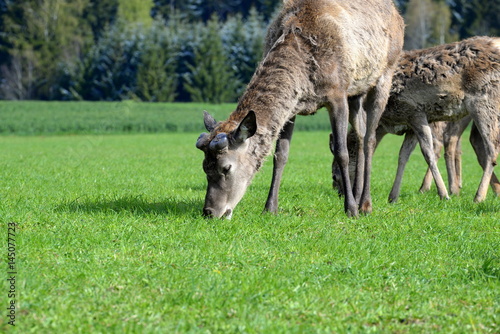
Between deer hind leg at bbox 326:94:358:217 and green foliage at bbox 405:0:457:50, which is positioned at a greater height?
deer hind leg at bbox 326:94:358:217

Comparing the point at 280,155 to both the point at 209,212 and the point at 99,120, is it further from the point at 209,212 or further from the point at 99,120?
the point at 99,120

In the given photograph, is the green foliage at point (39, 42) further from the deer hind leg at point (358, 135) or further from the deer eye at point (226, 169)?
the deer eye at point (226, 169)

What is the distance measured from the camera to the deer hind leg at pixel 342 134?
327 inches

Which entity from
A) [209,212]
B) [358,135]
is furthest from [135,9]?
[209,212]

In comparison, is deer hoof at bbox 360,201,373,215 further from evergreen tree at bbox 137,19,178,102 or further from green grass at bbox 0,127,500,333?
evergreen tree at bbox 137,19,178,102

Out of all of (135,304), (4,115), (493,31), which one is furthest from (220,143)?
(493,31)

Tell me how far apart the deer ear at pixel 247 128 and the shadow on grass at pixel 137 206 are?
104 cm

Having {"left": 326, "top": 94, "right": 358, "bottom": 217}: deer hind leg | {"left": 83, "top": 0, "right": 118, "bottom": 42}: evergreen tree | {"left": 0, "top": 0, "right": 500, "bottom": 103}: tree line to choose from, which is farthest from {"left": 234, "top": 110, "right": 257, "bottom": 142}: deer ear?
{"left": 83, "top": 0, "right": 118, "bottom": 42}: evergreen tree

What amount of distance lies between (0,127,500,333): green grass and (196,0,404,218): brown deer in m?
0.57

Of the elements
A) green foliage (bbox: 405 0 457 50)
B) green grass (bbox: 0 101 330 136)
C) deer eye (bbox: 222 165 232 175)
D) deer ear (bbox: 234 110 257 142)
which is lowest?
green grass (bbox: 0 101 330 136)

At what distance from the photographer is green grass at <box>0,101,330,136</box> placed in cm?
3916

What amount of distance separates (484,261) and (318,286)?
5.63 feet

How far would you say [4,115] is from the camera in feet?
147

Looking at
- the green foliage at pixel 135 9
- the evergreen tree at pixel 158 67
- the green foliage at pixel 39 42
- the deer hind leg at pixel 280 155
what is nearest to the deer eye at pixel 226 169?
the deer hind leg at pixel 280 155
